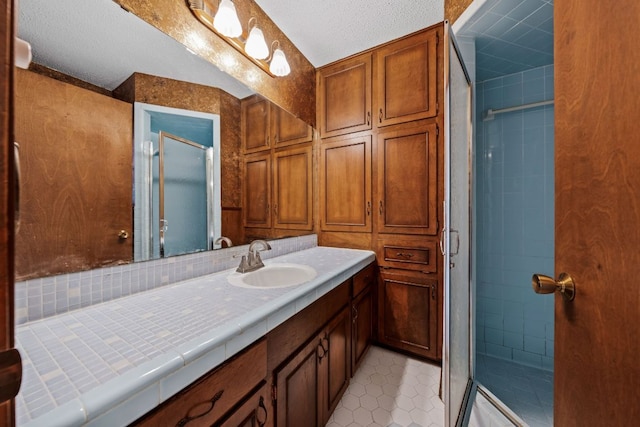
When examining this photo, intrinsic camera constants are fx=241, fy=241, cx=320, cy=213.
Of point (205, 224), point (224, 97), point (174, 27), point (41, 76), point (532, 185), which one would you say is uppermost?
point (174, 27)

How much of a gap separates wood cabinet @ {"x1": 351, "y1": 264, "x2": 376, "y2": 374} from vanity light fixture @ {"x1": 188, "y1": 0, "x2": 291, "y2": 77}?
1480 millimetres

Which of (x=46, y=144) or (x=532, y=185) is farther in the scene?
(x=532, y=185)

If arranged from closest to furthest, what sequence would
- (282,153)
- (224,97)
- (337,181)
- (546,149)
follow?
1. (224,97)
2. (546,149)
3. (282,153)
4. (337,181)

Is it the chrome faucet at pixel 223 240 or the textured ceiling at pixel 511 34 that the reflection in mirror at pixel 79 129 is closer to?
the chrome faucet at pixel 223 240

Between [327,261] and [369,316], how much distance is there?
617mm

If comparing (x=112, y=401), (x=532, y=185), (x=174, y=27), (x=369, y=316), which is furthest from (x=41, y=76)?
(x=532, y=185)

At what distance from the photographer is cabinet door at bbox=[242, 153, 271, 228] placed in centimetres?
150

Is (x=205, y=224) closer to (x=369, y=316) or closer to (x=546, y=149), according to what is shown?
(x=369, y=316)

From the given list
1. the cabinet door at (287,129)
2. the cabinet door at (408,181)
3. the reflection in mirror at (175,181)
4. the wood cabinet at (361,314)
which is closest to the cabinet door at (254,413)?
the reflection in mirror at (175,181)

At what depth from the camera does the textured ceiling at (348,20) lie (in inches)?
59.7

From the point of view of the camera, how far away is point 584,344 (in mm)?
507

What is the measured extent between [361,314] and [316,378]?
0.64 meters

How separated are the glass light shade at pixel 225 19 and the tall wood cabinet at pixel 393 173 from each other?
3.29 feet

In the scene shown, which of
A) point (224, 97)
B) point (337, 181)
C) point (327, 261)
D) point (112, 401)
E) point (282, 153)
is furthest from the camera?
point (337, 181)
